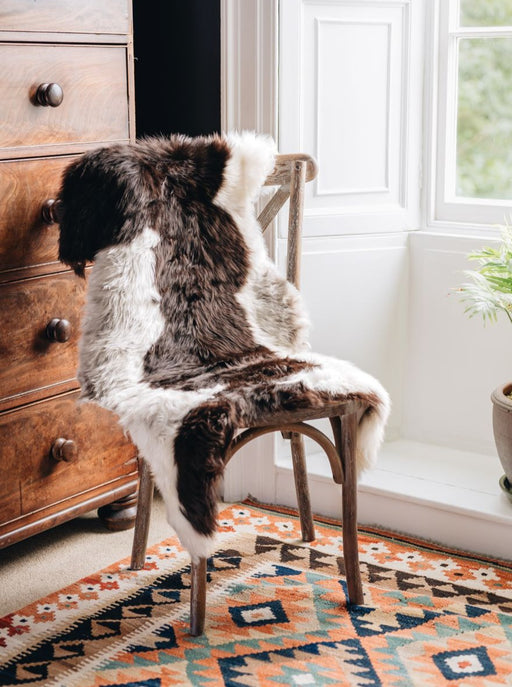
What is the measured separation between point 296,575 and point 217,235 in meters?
0.86

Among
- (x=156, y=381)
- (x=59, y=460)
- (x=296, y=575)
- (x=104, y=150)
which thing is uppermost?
(x=104, y=150)

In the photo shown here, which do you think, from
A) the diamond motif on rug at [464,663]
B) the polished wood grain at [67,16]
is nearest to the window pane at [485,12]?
the polished wood grain at [67,16]

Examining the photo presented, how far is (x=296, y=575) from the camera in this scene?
2.26 metres

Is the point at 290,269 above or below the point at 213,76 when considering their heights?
below

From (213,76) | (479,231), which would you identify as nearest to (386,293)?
(479,231)

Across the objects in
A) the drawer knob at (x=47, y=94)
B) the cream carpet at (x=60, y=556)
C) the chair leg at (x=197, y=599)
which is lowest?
the cream carpet at (x=60, y=556)

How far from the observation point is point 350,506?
204 cm

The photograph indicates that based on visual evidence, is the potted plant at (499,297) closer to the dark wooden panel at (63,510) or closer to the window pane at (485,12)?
the window pane at (485,12)

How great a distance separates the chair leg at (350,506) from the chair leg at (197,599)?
35 centimetres

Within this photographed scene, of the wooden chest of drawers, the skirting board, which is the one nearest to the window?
the skirting board

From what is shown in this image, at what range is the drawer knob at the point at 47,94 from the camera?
207 centimetres

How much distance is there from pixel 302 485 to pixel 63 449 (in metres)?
0.63

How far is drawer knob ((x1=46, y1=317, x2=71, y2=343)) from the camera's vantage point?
2197 millimetres

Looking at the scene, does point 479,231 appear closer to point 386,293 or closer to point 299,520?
point 386,293
